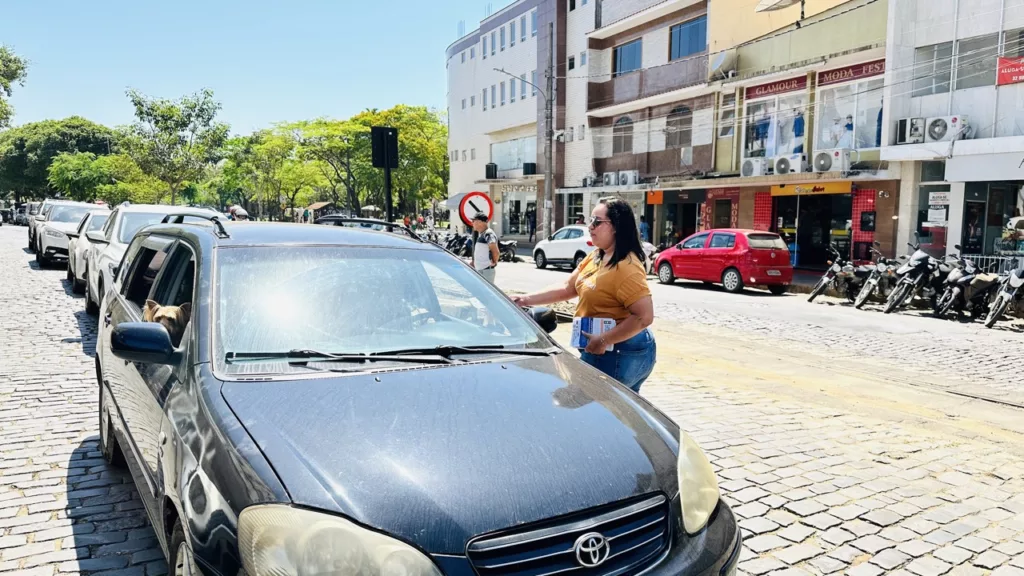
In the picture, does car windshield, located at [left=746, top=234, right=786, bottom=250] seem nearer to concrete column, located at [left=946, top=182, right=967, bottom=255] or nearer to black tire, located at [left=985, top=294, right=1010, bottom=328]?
concrete column, located at [left=946, top=182, right=967, bottom=255]

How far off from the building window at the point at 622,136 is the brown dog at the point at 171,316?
2921 cm

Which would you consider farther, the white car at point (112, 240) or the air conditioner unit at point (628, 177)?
the air conditioner unit at point (628, 177)

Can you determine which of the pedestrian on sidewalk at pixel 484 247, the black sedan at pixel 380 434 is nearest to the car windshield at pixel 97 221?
the pedestrian on sidewalk at pixel 484 247

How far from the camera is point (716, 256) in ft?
58.0

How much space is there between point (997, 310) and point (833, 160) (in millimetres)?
10332

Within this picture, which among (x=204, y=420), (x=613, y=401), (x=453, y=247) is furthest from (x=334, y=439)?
(x=453, y=247)

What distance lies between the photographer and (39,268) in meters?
17.5

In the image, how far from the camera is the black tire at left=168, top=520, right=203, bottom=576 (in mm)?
2238

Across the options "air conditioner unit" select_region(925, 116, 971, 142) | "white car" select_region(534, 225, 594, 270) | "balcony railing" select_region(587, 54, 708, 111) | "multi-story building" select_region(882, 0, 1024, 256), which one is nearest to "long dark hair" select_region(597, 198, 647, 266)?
"multi-story building" select_region(882, 0, 1024, 256)

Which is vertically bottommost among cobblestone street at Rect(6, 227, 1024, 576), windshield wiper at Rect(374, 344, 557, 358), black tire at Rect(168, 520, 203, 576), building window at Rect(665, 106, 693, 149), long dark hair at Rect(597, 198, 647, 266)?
cobblestone street at Rect(6, 227, 1024, 576)

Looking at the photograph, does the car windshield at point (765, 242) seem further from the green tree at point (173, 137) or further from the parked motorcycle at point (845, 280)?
the green tree at point (173, 137)

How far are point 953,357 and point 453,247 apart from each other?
20208 mm

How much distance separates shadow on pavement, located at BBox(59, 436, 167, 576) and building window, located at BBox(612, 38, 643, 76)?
29533 millimetres

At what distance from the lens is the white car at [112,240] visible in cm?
877
